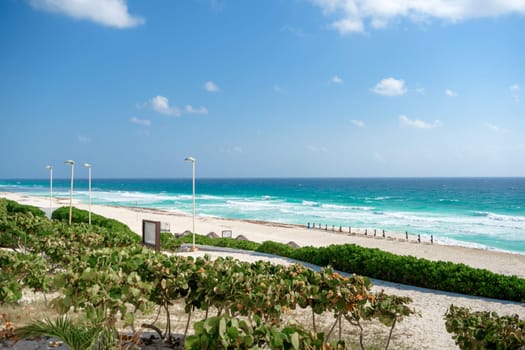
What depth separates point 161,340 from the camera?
19.0 feet

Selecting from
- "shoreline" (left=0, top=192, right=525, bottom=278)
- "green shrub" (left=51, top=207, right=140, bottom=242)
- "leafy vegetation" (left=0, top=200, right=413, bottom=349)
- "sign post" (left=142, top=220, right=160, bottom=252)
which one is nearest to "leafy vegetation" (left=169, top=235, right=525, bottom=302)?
"leafy vegetation" (left=0, top=200, right=413, bottom=349)

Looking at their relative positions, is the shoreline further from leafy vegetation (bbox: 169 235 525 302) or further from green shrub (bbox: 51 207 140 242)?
leafy vegetation (bbox: 169 235 525 302)

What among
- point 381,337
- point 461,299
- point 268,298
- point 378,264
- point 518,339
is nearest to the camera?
point 518,339

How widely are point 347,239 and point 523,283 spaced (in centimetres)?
2471

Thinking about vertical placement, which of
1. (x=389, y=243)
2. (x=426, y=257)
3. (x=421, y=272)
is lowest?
(x=389, y=243)

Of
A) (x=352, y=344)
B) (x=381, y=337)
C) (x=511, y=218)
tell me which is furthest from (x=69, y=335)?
(x=511, y=218)

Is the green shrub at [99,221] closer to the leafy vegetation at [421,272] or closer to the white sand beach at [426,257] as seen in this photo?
the white sand beach at [426,257]

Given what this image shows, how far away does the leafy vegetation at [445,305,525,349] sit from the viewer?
169 inches

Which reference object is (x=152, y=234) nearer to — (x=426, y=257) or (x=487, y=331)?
(x=487, y=331)

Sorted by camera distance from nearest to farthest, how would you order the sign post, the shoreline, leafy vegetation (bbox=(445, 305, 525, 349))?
leafy vegetation (bbox=(445, 305, 525, 349)) < the sign post < the shoreline

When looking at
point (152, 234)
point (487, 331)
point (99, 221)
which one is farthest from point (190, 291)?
point (99, 221)

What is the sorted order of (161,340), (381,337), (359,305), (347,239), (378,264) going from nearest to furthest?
(359,305), (161,340), (381,337), (378,264), (347,239)

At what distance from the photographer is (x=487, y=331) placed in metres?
4.50

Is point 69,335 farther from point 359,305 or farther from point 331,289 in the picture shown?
point 359,305
